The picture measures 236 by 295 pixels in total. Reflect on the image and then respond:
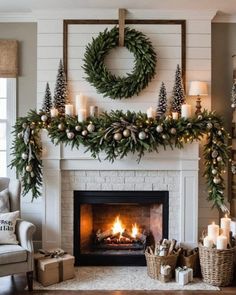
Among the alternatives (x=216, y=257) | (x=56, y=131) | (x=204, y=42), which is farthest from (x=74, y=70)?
(x=216, y=257)

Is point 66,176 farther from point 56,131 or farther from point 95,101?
point 95,101

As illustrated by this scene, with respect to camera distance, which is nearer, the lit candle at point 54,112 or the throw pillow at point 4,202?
the throw pillow at point 4,202

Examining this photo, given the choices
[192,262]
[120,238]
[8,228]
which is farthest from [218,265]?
[8,228]

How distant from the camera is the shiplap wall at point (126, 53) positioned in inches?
170

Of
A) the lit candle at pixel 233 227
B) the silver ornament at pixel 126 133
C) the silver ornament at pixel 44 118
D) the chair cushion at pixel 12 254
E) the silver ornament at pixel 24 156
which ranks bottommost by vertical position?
the chair cushion at pixel 12 254

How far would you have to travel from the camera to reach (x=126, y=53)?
4332mm

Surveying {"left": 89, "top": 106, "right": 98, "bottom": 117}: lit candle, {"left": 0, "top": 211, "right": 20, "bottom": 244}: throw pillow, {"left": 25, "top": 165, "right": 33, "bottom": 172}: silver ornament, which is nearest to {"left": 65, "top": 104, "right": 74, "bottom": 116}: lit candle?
{"left": 89, "top": 106, "right": 98, "bottom": 117}: lit candle

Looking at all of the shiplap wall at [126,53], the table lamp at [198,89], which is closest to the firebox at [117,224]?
the shiplap wall at [126,53]

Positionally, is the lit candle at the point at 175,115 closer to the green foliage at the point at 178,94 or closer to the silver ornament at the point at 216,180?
the green foliage at the point at 178,94

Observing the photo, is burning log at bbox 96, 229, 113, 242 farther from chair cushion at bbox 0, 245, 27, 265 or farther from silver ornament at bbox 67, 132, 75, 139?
silver ornament at bbox 67, 132, 75, 139

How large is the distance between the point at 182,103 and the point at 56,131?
1447 mm

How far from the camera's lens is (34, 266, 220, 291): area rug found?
367 cm

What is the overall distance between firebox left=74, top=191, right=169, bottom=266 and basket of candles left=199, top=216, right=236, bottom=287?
2.02 ft

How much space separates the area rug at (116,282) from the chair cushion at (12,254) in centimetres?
40
